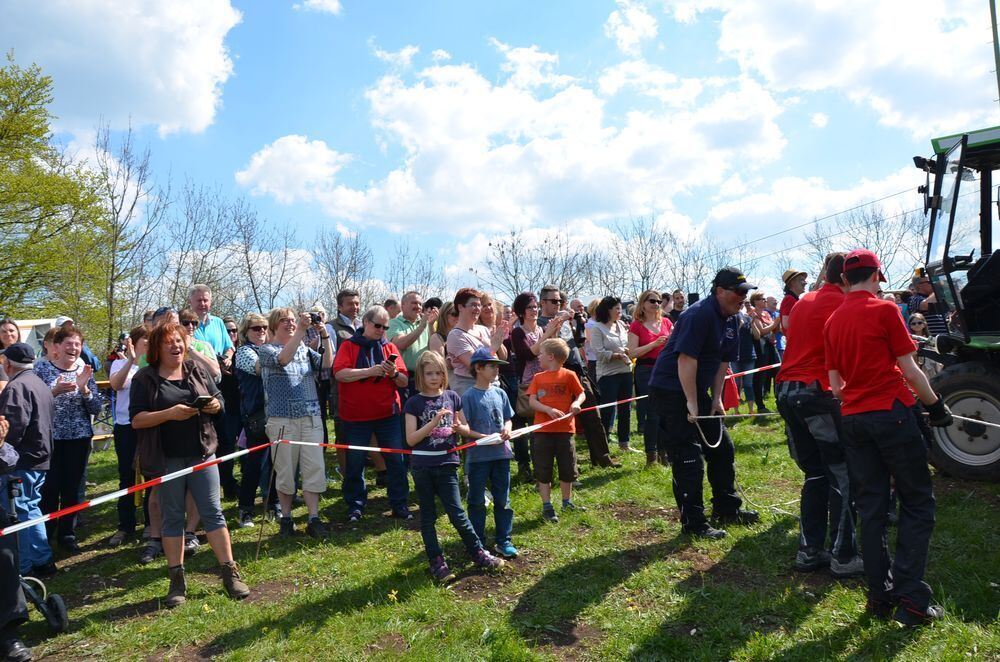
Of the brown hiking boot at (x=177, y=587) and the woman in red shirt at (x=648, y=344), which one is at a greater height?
the woman in red shirt at (x=648, y=344)

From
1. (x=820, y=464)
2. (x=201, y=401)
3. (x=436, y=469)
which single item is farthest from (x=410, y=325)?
(x=820, y=464)

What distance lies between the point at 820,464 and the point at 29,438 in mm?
6034

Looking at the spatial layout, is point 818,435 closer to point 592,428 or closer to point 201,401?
point 592,428

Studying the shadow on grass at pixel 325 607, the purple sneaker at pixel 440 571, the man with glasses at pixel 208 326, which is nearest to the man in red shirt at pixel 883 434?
the purple sneaker at pixel 440 571

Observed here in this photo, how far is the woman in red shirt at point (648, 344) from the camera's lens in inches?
294

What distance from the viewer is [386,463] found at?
6371mm

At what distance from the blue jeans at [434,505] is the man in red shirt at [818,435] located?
2340mm

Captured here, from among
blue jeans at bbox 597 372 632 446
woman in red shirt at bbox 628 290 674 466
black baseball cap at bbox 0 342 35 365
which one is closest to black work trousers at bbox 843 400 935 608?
woman in red shirt at bbox 628 290 674 466

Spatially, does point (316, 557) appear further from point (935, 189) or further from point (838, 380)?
point (935, 189)

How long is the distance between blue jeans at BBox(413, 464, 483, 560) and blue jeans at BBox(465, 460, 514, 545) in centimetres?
20

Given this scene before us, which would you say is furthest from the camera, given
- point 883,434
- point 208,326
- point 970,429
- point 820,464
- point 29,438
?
point 208,326

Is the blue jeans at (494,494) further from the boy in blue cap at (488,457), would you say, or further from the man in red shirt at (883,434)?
the man in red shirt at (883,434)

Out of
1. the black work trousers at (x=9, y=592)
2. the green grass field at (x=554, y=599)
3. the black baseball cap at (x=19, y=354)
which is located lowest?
the green grass field at (x=554, y=599)

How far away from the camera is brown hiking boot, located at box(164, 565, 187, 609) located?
15.1 ft
